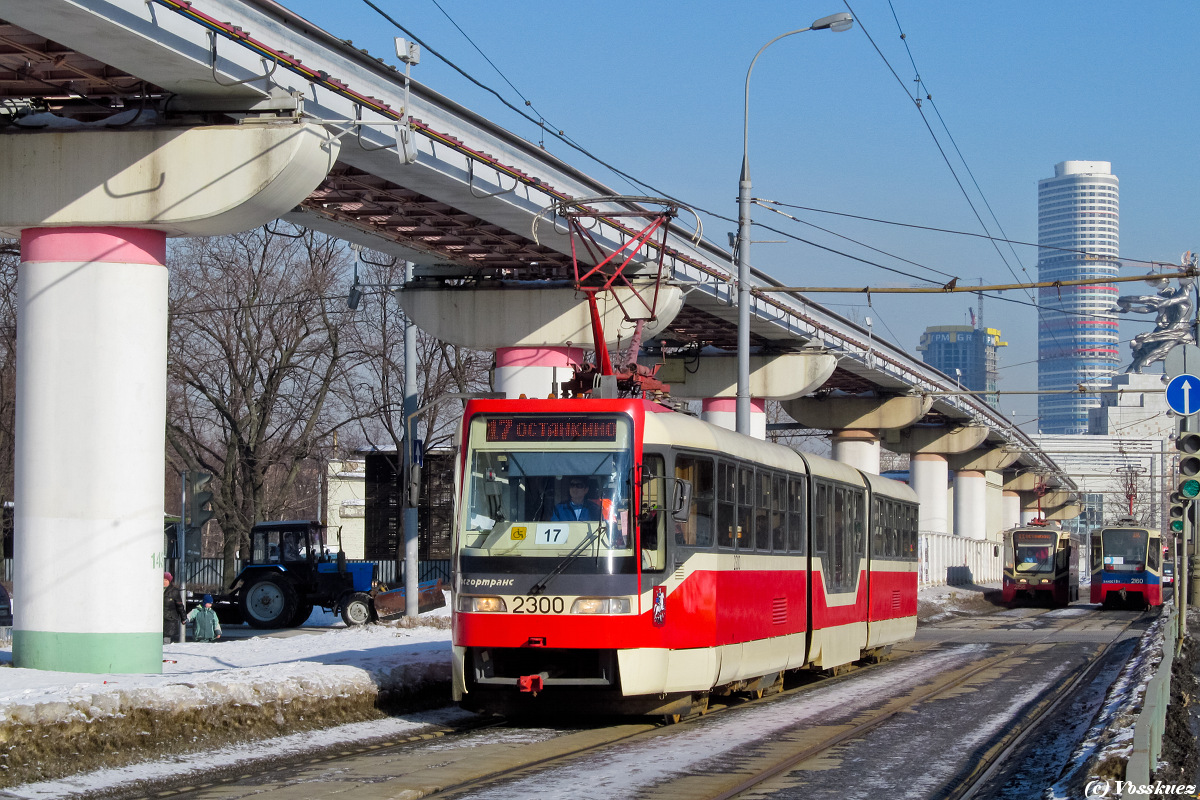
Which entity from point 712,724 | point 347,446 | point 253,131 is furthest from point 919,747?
point 347,446

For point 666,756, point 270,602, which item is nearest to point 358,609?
point 270,602

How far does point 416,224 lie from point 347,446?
139ft

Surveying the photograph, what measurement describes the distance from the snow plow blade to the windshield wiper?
1761 centimetres

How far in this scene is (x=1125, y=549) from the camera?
160 ft

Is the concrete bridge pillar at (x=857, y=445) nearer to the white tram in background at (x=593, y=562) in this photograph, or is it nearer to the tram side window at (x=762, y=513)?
the tram side window at (x=762, y=513)

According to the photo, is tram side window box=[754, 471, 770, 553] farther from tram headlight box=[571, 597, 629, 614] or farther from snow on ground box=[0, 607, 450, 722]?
snow on ground box=[0, 607, 450, 722]

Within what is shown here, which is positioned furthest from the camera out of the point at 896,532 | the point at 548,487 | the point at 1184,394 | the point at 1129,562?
the point at 1129,562

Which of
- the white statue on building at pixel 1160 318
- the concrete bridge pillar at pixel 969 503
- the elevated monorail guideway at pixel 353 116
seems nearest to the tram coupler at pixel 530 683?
the elevated monorail guideway at pixel 353 116

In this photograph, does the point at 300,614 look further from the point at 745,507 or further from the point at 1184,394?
the point at 1184,394

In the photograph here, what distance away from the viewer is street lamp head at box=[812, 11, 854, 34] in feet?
78.2

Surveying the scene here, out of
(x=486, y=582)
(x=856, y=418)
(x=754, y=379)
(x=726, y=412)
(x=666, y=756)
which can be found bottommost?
→ (x=666, y=756)

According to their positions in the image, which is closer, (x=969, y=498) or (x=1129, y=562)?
(x=1129, y=562)

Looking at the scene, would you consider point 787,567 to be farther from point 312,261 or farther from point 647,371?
point 312,261

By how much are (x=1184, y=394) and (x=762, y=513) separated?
6360mm
